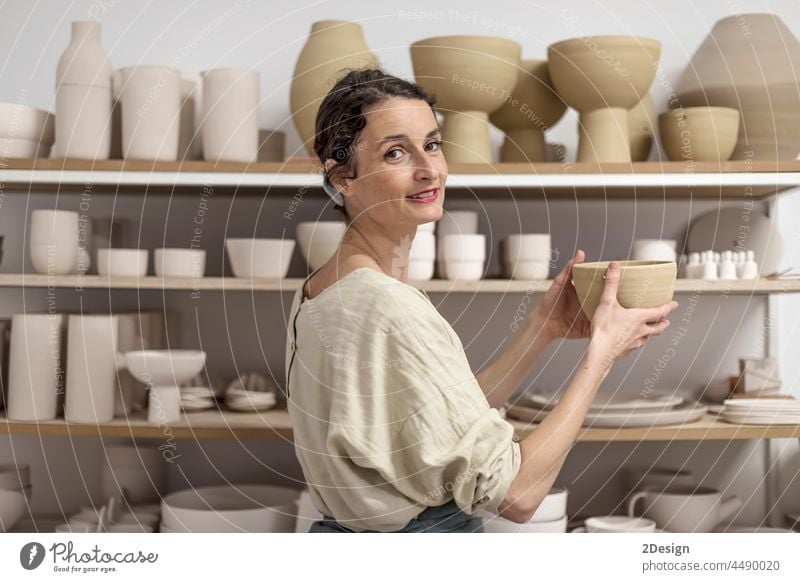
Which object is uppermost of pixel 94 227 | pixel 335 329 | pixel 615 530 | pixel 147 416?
pixel 94 227

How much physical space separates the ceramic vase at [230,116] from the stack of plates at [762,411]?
0.86 meters

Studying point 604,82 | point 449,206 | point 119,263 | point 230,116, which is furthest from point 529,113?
point 119,263

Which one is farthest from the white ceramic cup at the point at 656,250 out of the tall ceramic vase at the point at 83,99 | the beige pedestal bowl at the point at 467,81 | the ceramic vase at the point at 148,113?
the tall ceramic vase at the point at 83,99

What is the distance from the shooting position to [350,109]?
980 millimetres

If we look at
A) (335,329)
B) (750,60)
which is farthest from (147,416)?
(750,60)

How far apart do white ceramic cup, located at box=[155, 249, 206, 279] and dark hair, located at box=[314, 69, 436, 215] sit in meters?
0.42

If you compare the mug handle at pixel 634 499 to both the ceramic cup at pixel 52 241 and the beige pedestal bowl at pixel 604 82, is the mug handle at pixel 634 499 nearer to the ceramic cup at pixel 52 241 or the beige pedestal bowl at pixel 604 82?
the beige pedestal bowl at pixel 604 82

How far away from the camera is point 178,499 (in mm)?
1403

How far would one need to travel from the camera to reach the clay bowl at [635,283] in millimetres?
972
